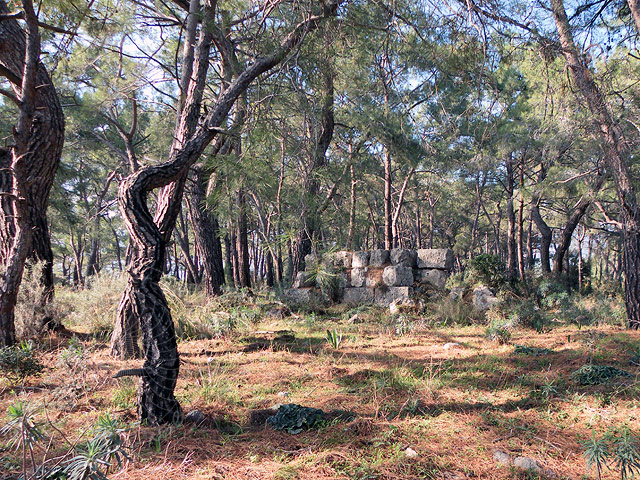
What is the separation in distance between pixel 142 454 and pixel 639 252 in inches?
267

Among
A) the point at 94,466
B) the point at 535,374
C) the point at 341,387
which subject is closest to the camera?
the point at 94,466

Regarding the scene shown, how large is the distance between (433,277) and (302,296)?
10.3 ft

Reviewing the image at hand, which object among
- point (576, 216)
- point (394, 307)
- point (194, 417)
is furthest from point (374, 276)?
point (576, 216)

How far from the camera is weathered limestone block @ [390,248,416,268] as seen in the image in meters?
8.69

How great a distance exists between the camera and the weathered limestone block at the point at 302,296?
867 centimetres

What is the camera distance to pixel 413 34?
4.28 metres

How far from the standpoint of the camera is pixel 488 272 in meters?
9.25

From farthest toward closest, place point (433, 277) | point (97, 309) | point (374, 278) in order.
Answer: point (374, 278), point (433, 277), point (97, 309)

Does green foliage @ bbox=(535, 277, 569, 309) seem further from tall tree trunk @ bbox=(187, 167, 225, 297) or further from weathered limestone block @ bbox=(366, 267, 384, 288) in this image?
tall tree trunk @ bbox=(187, 167, 225, 297)

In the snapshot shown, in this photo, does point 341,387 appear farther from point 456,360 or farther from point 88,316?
point 88,316

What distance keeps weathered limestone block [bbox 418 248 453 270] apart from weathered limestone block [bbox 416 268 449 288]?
0.12 m

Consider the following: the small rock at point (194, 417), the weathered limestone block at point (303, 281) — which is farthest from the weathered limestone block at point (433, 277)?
the small rock at point (194, 417)

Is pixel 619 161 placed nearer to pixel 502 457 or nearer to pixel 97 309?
pixel 502 457

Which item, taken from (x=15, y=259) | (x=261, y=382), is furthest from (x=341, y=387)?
(x=15, y=259)
